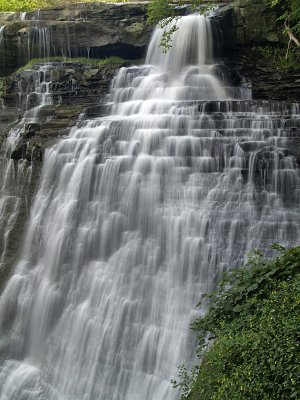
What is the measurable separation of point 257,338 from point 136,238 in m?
6.09

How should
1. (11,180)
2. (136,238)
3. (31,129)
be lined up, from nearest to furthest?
1. (136,238)
2. (11,180)
3. (31,129)

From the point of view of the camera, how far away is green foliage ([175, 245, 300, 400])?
15.1ft

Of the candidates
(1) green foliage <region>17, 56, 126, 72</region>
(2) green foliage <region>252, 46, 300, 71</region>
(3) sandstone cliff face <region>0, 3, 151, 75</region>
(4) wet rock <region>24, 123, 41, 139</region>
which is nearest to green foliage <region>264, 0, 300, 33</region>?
(2) green foliage <region>252, 46, 300, 71</region>

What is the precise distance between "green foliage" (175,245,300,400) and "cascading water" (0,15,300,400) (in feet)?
10.1

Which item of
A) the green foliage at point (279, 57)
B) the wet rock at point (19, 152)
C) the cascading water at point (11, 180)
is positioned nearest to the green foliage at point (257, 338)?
the cascading water at point (11, 180)

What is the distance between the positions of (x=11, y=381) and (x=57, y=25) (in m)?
18.0

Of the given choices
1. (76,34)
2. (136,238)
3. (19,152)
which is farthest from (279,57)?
(136,238)

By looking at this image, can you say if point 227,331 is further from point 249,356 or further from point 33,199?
point 33,199

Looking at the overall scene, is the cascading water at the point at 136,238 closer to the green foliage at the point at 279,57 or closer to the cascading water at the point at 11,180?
the cascading water at the point at 11,180

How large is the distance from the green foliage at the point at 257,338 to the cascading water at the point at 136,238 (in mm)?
3092

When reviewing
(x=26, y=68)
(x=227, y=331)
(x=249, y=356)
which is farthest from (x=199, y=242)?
(x=26, y=68)

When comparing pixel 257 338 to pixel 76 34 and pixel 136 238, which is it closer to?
pixel 136 238

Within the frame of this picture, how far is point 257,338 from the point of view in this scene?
5.01 metres

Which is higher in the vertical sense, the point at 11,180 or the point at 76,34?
the point at 76,34
